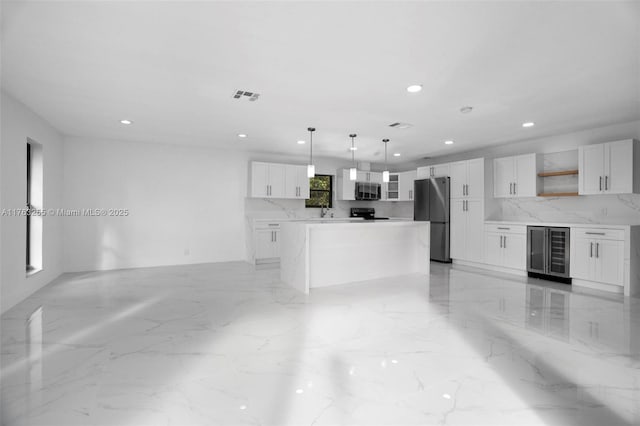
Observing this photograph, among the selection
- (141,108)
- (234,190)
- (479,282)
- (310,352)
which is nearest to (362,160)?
(234,190)

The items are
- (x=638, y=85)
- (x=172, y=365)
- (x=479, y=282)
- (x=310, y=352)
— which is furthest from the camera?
(x=479, y=282)

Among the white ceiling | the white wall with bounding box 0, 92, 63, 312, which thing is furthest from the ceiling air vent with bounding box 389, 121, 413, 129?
the white wall with bounding box 0, 92, 63, 312

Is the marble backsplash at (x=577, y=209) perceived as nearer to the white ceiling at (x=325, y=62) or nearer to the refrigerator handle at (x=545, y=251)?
the refrigerator handle at (x=545, y=251)

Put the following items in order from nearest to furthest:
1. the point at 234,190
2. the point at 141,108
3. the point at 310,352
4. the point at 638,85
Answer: the point at 310,352
the point at 638,85
the point at 141,108
the point at 234,190

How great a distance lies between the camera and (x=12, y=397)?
196 centimetres

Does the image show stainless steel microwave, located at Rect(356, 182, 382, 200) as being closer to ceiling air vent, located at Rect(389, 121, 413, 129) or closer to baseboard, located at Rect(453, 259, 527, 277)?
baseboard, located at Rect(453, 259, 527, 277)

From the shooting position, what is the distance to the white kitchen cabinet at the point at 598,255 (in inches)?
176

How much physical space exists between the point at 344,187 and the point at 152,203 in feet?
14.0

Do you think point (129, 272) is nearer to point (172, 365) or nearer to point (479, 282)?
point (172, 365)

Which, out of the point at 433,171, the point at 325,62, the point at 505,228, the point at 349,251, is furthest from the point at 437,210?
the point at 325,62

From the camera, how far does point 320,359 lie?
247cm

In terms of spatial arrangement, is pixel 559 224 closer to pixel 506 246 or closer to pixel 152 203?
pixel 506 246

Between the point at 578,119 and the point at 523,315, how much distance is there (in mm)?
3003

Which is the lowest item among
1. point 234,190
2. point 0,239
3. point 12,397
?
point 12,397
